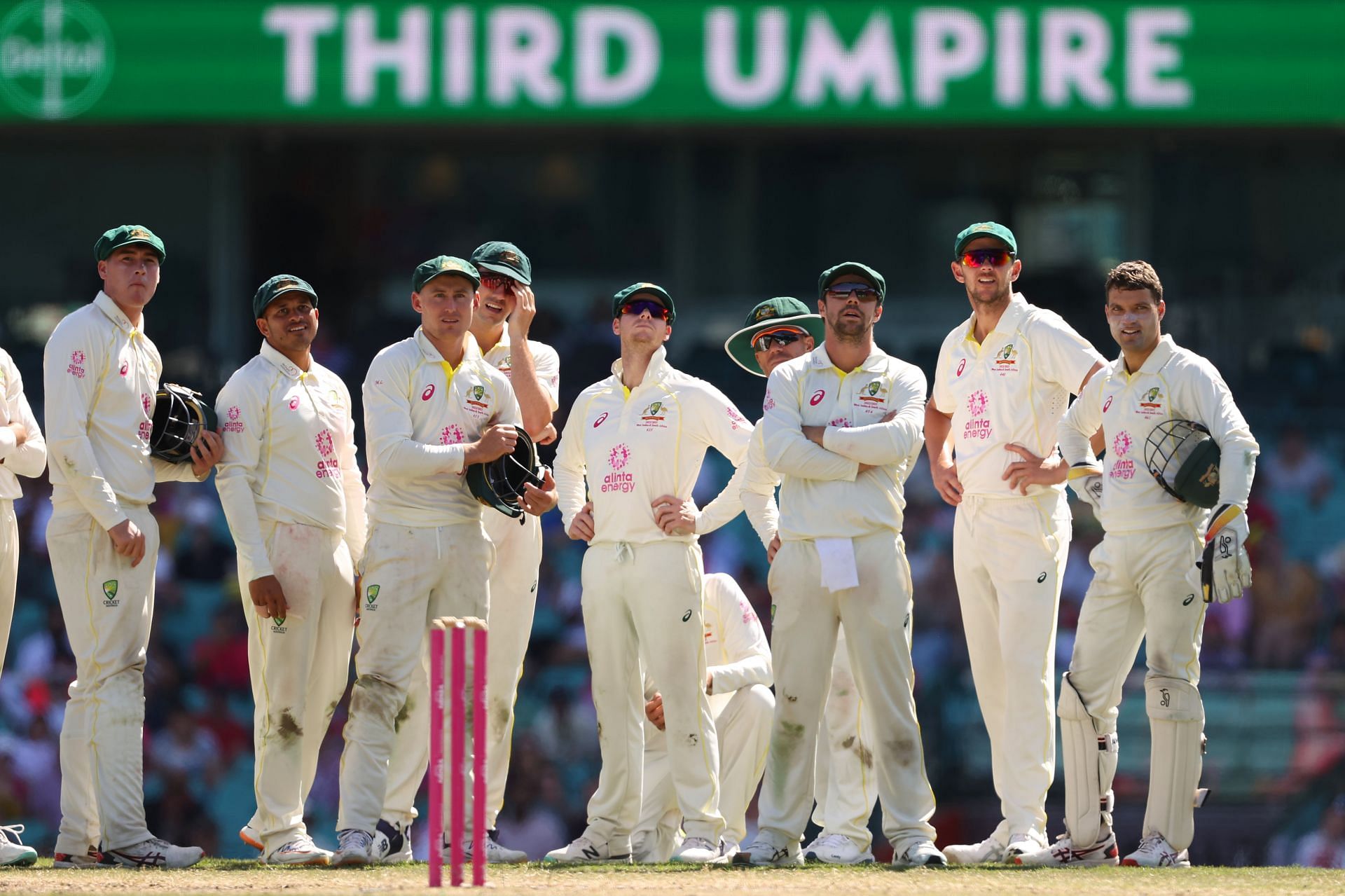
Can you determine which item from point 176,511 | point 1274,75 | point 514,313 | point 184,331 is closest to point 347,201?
point 184,331

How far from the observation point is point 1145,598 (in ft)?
25.2

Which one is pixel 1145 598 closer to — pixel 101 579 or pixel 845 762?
pixel 845 762

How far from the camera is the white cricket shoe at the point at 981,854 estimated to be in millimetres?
7828

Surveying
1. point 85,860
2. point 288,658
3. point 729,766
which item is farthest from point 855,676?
point 85,860

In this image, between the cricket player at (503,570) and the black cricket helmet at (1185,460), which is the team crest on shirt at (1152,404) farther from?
the cricket player at (503,570)

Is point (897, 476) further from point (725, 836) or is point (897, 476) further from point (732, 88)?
point (732, 88)

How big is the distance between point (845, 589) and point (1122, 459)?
1.20 m

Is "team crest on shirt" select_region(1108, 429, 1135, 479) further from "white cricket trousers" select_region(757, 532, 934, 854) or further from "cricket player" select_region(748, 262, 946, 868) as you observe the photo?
"white cricket trousers" select_region(757, 532, 934, 854)

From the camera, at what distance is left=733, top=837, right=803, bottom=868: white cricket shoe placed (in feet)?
25.0

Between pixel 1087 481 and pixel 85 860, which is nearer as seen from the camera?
pixel 85 860

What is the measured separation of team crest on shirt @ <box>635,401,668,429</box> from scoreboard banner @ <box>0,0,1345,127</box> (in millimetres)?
7520

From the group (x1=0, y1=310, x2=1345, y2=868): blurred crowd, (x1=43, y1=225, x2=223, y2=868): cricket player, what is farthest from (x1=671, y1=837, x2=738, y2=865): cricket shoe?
(x1=0, y1=310, x2=1345, y2=868): blurred crowd

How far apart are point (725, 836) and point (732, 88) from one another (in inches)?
326

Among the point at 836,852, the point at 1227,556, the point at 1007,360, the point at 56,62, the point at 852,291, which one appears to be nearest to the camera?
the point at 1227,556
